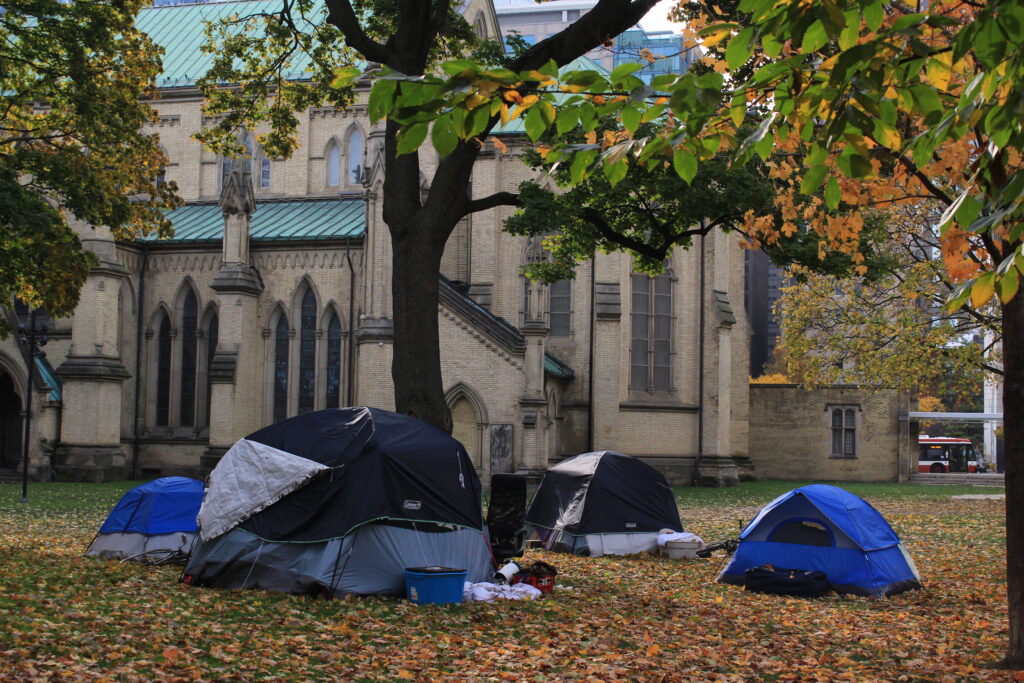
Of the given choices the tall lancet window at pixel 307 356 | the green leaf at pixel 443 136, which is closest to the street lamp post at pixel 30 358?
the tall lancet window at pixel 307 356

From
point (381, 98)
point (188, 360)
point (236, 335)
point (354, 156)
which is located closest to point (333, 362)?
point (236, 335)

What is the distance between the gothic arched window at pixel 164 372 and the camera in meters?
35.5

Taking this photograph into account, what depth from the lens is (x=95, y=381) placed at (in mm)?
31906

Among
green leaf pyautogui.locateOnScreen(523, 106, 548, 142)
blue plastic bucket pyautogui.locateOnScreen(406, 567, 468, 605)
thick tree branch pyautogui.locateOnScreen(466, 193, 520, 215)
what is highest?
thick tree branch pyautogui.locateOnScreen(466, 193, 520, 215)

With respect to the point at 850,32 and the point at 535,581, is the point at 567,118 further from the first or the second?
the point at 535,581

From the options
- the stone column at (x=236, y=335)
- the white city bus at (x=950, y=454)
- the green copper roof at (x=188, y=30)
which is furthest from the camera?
the white city bus at (x=950, y=454)

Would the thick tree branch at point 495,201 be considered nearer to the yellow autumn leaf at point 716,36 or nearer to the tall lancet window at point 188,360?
the yellow autumn leaf at point 716,36

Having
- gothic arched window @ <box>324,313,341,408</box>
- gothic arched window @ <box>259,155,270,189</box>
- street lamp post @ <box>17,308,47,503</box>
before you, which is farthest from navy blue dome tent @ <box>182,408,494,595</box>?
gothic arched window @ <box>259,155,270,189</box>

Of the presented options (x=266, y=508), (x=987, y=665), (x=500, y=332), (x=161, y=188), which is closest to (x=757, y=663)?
(x=987, y=665)

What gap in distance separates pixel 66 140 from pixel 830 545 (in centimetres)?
1425

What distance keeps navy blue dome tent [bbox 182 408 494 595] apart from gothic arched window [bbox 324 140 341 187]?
26.9 m

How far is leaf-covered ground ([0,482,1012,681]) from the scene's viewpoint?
8445mm

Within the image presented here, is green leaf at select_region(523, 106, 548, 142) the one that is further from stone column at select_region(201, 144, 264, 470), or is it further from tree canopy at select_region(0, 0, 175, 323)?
stone column at select_region(201, 144, 264, 470)

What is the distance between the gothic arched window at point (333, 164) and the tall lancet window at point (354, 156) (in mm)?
442
